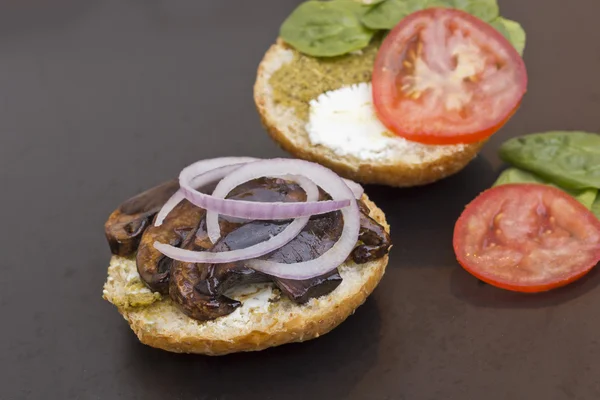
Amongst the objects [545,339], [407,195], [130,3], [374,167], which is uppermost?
[130,3]

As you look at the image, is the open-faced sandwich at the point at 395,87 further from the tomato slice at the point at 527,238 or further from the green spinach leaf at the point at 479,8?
the tomato slice at the point at 527,238

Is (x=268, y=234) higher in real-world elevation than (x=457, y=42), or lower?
lower

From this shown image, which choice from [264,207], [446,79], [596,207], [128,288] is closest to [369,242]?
[264,207]

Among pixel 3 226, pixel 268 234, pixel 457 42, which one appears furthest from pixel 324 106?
pixel 3 226

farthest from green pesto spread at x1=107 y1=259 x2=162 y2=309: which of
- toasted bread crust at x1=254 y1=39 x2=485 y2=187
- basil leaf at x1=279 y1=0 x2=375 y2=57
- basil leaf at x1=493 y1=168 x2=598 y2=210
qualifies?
basil leaf at x1=493 y1=168 x2=598 y2=210

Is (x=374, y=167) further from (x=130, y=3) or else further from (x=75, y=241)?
(x=130, y=3)

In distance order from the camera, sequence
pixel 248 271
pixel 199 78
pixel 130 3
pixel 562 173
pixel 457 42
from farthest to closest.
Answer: pixel 130 3 < pixel 199 78 < pixel 457 42 < pixel 562 173 < pixel 248 271

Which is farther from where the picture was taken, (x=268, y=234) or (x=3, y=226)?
(x=3, y=226)

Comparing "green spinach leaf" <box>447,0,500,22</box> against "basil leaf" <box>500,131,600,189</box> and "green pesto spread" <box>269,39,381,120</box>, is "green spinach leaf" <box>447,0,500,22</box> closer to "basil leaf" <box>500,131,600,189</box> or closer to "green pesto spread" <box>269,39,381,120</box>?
"green pesto spread" <box>269,39,381,120</box>
